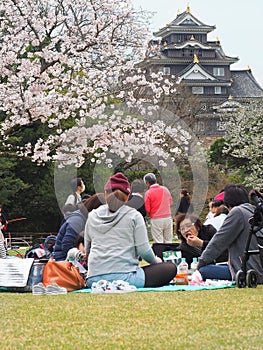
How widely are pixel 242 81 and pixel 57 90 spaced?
40713mm

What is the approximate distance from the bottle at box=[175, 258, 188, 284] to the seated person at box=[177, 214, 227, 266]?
40 centimetres

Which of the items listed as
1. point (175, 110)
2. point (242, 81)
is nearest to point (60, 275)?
point (175, 110)

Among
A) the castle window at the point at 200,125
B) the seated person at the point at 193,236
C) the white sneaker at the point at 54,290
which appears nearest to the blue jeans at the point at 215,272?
the seated person at the point at 193,236

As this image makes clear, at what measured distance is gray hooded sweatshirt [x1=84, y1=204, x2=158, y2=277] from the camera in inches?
274

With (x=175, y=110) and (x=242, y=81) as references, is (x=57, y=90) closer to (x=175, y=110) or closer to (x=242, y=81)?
(x=175, y=110)

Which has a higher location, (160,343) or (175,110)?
(175,110)

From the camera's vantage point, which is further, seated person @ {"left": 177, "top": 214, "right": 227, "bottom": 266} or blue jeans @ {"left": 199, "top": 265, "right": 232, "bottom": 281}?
seated person @ {"left": 177, "top": 214, "right": 227, "bottom": 266}

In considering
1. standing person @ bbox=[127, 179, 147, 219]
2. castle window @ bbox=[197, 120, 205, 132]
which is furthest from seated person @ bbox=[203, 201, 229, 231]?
castle window @ bbox=[197, 120, 205, 132]

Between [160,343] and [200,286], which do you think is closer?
[160,343]

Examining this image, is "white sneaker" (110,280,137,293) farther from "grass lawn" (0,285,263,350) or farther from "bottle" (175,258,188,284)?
"bottle" (175,258,188,284)

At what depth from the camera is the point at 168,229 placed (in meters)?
12.8

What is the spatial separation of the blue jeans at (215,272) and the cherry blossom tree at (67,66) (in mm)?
7370

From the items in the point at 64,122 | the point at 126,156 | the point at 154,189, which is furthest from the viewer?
the point at 126,156

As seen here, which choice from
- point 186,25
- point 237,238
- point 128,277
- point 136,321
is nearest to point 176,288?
point 128,277
